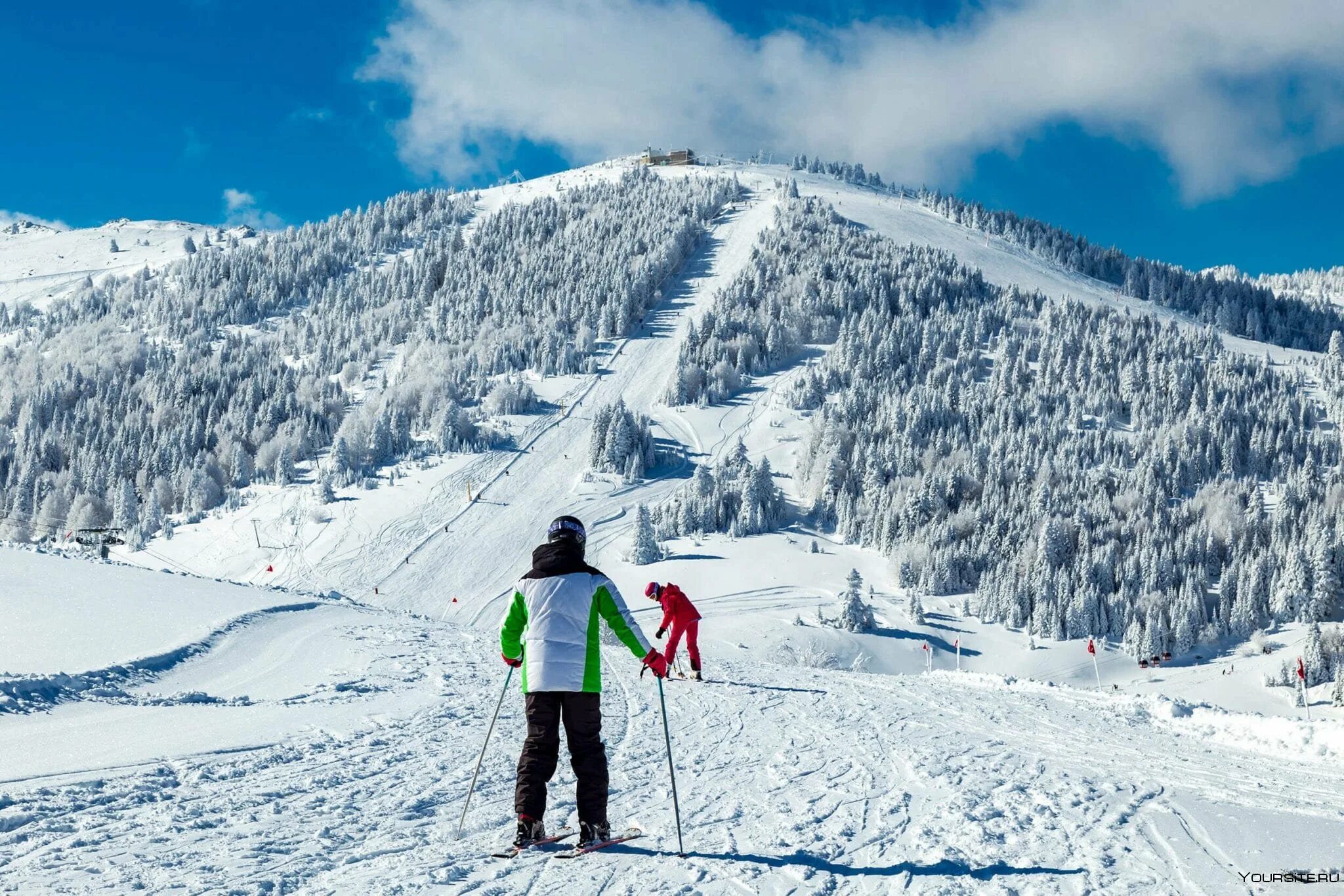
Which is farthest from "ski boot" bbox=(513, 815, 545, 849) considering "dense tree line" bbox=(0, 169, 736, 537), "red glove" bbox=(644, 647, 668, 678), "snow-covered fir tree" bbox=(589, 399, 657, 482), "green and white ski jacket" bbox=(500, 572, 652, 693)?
"dense tree line" bbox=(0, 169, 736, 537)

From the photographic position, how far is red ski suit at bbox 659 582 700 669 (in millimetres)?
15914

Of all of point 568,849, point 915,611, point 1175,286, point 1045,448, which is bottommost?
point 915,611

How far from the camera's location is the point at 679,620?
16.1 metres

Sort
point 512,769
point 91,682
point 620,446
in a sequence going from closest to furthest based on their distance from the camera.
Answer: point 512,769, point 91,682, point 620,446

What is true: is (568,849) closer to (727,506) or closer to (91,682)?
(91,682)

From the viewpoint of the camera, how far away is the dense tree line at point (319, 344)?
3031 inches

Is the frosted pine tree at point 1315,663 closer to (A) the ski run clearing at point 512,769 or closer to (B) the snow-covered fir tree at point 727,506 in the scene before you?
(B) the snow-covered fir tree at point 727,506

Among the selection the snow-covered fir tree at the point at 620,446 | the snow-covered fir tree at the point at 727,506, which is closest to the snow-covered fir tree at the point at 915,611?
the snow-covered fir tree at the point at 727,506

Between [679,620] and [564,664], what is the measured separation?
34.2ft

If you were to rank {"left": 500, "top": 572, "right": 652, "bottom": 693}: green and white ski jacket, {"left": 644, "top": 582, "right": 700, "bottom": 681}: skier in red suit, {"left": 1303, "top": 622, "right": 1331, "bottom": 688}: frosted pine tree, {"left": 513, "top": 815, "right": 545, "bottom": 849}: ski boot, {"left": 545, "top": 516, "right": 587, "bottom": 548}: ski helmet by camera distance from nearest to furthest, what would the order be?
1. {"left": 513, "top": 815, "right": 545, "bottom": 849}: ski boot
2. {"left": 500, "top": 572, "right": 652, "bottom": 693}: green and white ski jacket
3. {"left": 545, "top": 516, "right": 587, "bottom": 548}: ski helmet
4. {"left": 644, "top": 582, "right": 700, "bottom": 681}: skier in red suit
5. {"left": 1303, "top": 622, "right": 1331, "bottom": 688}: frosted pine tree

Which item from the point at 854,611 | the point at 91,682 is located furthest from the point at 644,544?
the point at 91,682

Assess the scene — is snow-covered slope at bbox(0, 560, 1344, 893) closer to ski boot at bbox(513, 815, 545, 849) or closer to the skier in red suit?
ski boot at bbox(513, 815, 545, 849)

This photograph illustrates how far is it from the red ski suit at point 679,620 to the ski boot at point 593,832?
9.87 meters

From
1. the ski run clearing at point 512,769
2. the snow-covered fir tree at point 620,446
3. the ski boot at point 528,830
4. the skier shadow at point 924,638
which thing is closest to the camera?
the ski run clearing at point 512,769
